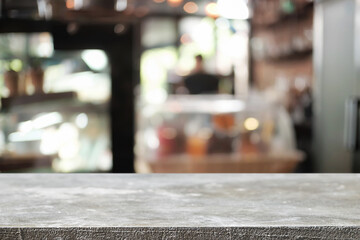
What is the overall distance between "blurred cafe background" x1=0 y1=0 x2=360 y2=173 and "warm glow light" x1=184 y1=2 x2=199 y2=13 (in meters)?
4.47

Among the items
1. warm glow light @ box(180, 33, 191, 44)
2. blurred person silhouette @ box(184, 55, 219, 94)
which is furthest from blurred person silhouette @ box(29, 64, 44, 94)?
warm glow light @ box(180, 33, 191, 44)

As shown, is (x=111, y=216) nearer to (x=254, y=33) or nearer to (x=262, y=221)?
(x=262, y=221)

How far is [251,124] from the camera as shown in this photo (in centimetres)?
423

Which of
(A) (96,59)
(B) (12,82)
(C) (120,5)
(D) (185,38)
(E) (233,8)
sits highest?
(E) (233,8)

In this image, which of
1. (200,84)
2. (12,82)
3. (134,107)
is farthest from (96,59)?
(200,84)

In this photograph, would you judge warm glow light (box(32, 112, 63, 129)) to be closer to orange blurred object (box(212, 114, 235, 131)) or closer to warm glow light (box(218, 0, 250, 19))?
orange blurred object (box(212, 114, 235, 131))

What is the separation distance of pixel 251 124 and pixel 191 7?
801 cm

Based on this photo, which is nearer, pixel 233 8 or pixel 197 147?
pixel 197 147

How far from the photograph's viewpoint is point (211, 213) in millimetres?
750

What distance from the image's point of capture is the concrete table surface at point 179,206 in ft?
2.21

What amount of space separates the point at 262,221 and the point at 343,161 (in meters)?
4.41

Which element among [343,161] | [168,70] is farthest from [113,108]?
[168,70]

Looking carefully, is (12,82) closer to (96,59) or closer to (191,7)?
(96,59)

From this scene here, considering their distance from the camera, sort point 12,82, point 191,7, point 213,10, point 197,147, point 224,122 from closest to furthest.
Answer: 1. point 12,82
2. point 197,147
3. point 224,122
4. point 213,10
5. point 191,7
